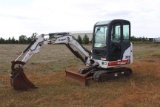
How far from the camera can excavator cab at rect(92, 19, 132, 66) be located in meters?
11.4

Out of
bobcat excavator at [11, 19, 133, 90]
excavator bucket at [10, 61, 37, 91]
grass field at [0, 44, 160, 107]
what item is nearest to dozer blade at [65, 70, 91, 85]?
bobcat excavator at [11, 19, 133, 90]

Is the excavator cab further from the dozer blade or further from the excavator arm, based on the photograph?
the dozer blade

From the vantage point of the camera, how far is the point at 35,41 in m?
10.4

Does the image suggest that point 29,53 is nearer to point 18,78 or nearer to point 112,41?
point 18,78

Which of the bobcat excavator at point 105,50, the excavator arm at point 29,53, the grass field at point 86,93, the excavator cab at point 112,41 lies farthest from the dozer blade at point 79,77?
the excavator cab at point 112,41

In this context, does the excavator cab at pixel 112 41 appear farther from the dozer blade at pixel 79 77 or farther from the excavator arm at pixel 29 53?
the dozer blade at pixel 79 77

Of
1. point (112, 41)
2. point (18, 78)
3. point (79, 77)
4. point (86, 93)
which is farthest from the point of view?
point (112, 41)

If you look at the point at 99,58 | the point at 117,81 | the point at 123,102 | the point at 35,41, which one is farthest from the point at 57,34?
the point at 123,102

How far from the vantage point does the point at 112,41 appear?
1151 centimetres

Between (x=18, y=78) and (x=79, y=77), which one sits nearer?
(x=18, y=78)

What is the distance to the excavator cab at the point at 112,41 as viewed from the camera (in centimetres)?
1144

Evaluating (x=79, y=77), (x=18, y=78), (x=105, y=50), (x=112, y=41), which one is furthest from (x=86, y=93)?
(x=112, y=41)

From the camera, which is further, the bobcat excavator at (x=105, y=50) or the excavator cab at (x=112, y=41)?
the excavator cab at (x=112, y=41)

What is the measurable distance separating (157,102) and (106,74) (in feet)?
10.7
